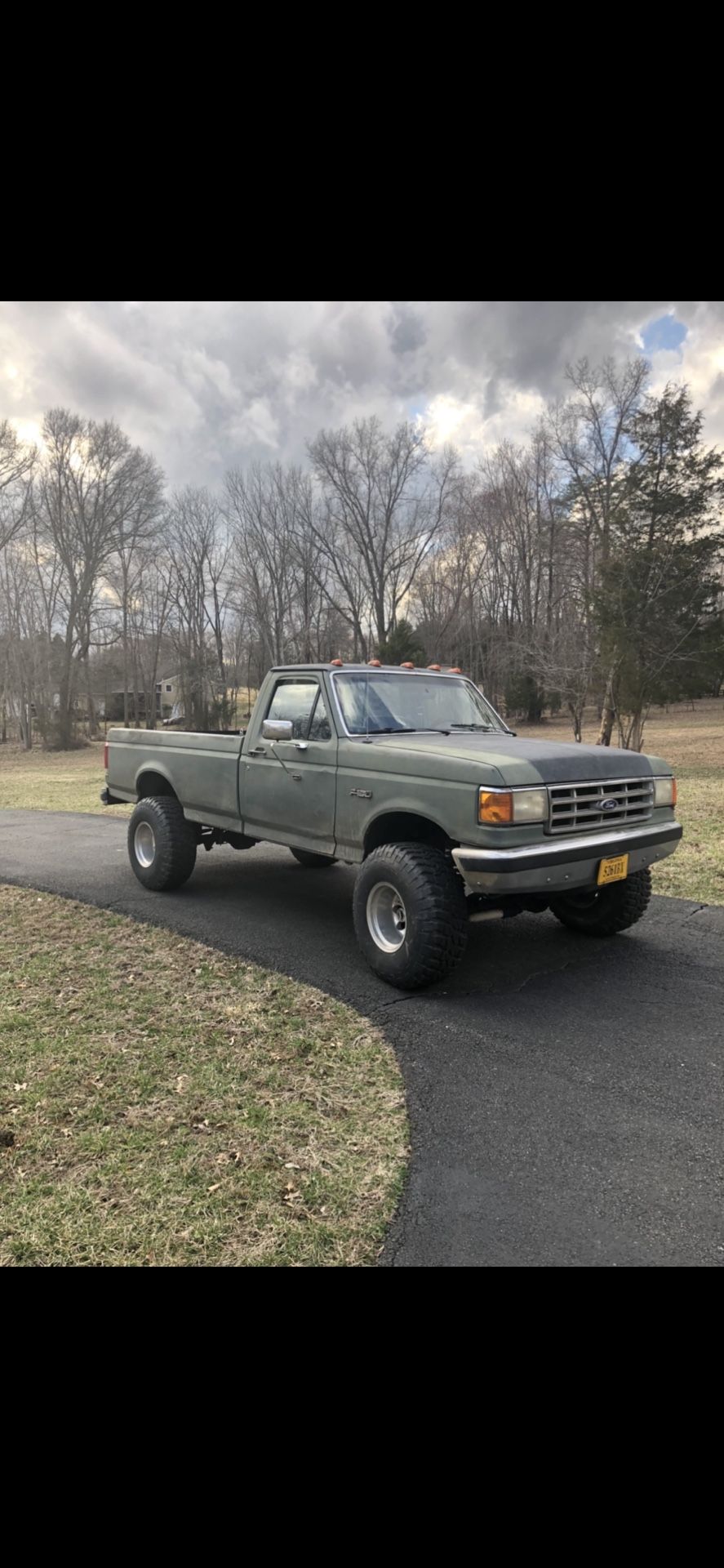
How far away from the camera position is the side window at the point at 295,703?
5.49 metres

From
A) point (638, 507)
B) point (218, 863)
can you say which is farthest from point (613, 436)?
point (218, 863)

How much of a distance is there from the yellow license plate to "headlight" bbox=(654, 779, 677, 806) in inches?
22.5

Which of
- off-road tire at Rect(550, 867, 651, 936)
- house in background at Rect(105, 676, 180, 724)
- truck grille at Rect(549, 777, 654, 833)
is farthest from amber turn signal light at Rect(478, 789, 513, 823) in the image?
house in background at Rect(105, 676, 180, 724)

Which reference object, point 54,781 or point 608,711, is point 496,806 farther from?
point 54,781

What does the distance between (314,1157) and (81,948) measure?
302 cm

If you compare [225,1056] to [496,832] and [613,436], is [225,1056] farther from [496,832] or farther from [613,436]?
[613,436]

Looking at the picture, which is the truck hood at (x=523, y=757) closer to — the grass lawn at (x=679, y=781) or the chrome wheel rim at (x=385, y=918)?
the chrome wheel rim at (x=385, y=918)

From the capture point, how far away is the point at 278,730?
16.9ft

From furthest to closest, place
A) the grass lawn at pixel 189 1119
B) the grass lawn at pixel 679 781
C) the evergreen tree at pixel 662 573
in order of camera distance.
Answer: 1. the evergreen tree at pixel 662 573
2. the grass lawn at pixel 679 781
3. the grass lawn at pixel 189 1119

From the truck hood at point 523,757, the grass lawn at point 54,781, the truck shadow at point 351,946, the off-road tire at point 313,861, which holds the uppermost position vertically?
the truck hood at point 523,757

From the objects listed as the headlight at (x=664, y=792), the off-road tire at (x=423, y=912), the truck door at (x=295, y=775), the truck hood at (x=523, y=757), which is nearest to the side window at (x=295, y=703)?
the truck door at (x=295, y=775)

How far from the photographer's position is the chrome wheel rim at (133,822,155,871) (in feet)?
22.4

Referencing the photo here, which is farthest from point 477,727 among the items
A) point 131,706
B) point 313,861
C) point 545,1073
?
point 131,706

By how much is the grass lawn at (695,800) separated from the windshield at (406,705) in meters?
2.43
